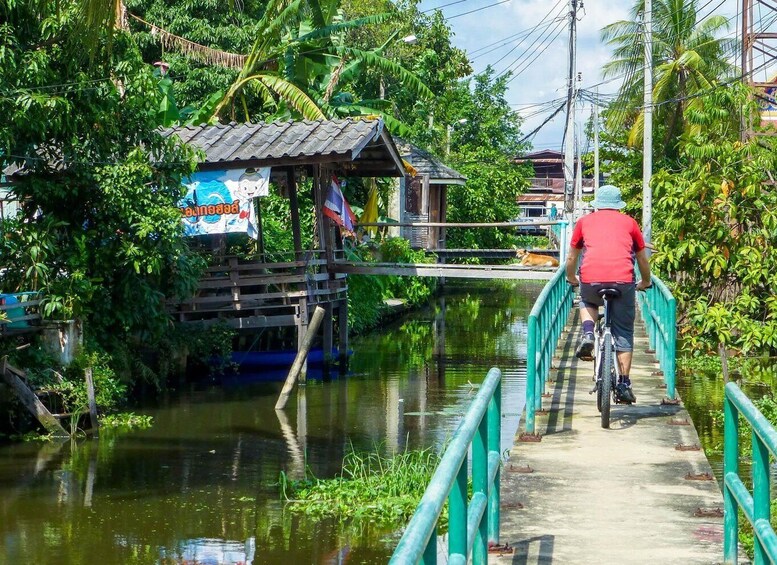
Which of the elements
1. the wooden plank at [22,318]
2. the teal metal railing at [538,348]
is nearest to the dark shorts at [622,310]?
the teal metal railing at [538,348]

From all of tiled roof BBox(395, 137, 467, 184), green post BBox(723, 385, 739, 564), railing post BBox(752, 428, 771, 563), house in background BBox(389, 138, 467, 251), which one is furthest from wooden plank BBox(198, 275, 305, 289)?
tiled roof BBox(395, 137, 467, 184)

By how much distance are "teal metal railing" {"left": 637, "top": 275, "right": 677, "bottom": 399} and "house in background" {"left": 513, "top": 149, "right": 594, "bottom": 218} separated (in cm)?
5924

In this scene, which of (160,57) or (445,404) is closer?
(445,404)

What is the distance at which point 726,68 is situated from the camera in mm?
35219

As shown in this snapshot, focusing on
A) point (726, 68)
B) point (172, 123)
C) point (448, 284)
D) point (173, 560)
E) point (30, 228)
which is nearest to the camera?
point (173, 560)

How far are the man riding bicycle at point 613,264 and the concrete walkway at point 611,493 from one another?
2.03 ft

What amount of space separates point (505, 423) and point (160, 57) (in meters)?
17.5

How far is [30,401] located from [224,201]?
214 inches

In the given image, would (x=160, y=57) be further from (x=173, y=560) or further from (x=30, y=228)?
(x=173, y=560)

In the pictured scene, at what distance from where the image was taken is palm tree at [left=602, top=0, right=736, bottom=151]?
34.4 m

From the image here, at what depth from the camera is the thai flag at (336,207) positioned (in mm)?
19594

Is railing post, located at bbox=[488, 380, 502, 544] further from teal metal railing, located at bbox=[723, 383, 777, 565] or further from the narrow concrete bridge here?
teal metal railing, located at bbox=[723, 383, 777, 565]

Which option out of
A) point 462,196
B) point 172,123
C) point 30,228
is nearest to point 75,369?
point 30,228

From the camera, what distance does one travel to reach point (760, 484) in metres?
4.55
